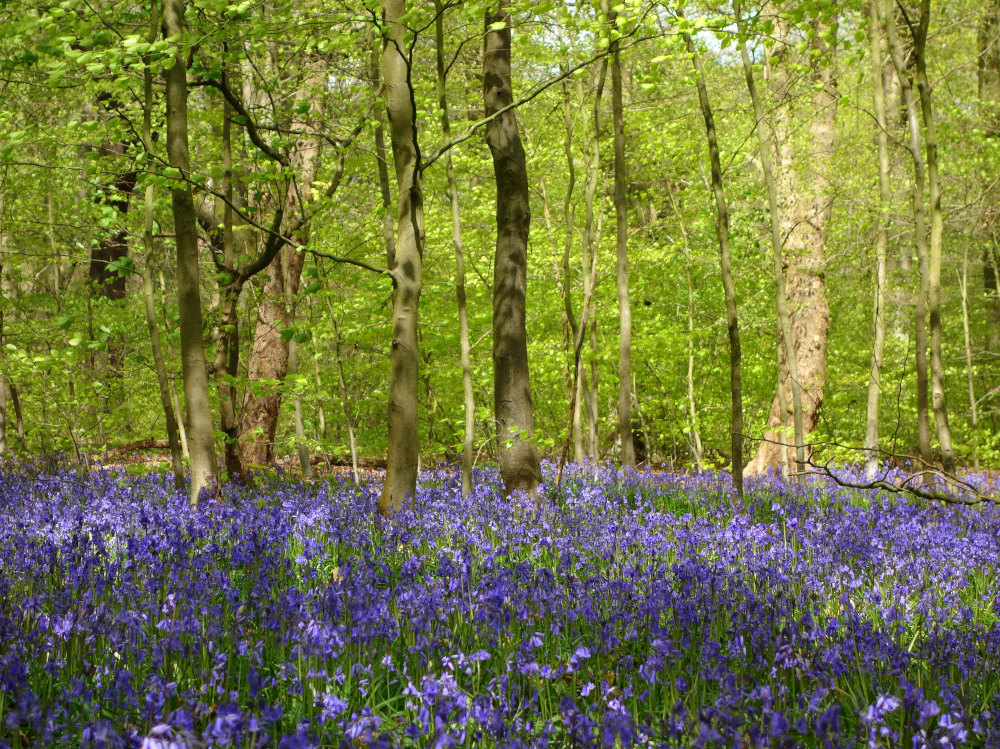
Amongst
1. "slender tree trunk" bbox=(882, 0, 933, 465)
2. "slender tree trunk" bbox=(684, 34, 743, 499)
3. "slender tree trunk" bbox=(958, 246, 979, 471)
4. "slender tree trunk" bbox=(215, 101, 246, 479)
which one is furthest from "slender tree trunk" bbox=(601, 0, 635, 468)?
"slender tree trunk" bbox=(958, 246, 979, 471)

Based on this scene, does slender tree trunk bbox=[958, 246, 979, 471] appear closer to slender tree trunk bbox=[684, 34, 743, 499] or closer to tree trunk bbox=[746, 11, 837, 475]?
tree trunk bbox=[746, 11, 837, 475]

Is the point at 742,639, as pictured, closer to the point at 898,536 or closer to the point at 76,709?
the point at 76,709

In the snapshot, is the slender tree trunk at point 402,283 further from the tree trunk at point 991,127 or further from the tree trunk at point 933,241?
the tree trunk at point 991,127

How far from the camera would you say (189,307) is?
6.28m

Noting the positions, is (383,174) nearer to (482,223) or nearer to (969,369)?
(482,223)

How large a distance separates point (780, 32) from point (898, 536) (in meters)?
8.69

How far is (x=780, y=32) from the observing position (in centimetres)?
1105

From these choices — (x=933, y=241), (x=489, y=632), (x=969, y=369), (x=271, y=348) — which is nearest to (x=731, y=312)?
(x=933, y=241)

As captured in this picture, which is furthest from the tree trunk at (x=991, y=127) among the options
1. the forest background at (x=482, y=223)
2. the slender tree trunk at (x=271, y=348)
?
the slender tree trunk at (x=271, y=348)

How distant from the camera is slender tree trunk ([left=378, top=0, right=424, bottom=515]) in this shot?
5.78 m

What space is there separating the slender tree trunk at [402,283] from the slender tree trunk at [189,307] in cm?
159

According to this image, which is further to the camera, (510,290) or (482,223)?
(482,223)

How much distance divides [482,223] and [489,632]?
1286 cm

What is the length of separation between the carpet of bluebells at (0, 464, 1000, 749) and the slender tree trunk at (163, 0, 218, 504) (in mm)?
663
